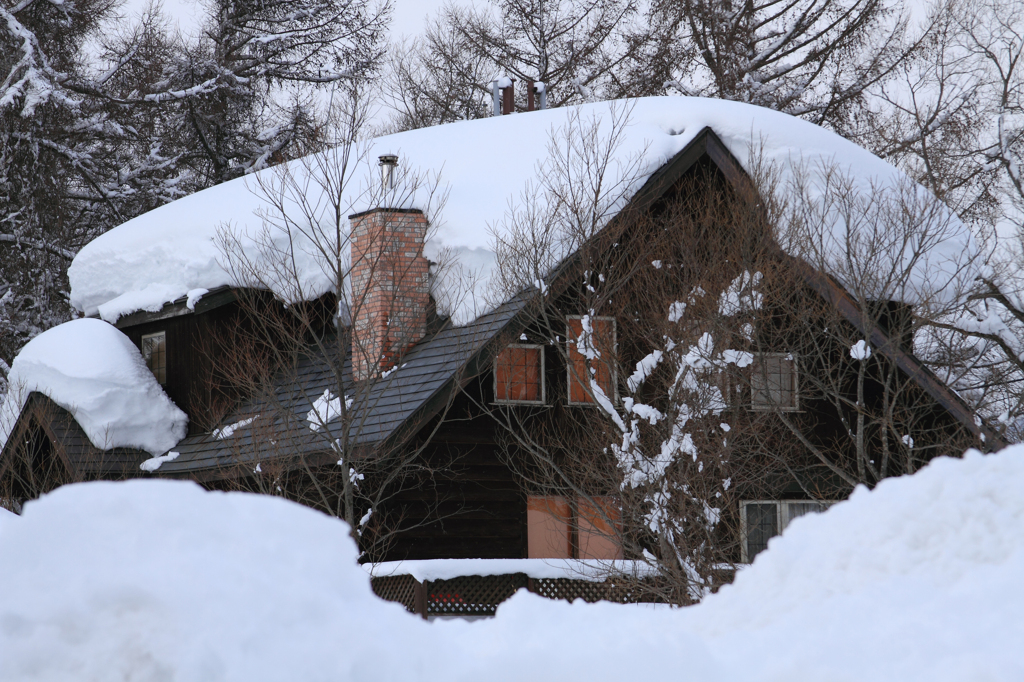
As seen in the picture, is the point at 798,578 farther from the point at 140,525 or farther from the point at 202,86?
the point at 202,86

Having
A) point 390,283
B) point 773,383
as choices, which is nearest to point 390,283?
point 390,283

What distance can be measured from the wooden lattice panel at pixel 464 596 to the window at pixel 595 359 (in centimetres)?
249

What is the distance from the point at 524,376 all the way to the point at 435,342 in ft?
4.40

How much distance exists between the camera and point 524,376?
13.6 metres

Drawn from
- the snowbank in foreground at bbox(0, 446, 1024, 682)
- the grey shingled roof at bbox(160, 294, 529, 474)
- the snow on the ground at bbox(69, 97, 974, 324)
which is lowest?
the snowbank in foreground at bbox(0, 446, 1024, 682)

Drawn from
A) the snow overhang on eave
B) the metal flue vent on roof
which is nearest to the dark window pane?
the metal flue vent on roof

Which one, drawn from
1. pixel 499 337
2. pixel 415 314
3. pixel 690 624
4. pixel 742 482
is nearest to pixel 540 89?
pixel 415 314

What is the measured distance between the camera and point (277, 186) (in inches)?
609

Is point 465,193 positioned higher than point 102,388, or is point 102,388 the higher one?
point 465,193

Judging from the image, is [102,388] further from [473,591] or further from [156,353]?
[473,591]

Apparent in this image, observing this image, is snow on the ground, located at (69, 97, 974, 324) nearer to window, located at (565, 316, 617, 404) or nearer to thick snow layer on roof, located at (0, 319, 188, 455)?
thick snow layer on roof, located at (0, 319, 188, 455)

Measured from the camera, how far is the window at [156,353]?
16.3 metres

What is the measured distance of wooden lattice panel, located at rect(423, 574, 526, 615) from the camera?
37.4ft

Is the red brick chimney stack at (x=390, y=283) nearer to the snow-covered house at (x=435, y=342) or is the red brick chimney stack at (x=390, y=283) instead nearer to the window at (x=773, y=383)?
the snow-covered house at (x=435, y=342)
